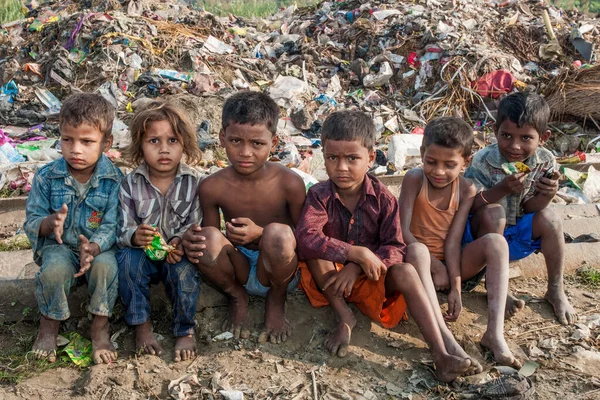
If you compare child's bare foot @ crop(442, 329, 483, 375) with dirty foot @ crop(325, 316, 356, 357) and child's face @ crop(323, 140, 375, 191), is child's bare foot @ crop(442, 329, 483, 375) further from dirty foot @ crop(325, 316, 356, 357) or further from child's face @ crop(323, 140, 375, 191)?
child's face @ crop(323, 140, 375, 191)

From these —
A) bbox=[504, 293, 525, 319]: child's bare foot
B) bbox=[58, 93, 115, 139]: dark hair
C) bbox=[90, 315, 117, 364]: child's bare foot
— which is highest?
bbox=[58, 93, 115, 139]: dark hair

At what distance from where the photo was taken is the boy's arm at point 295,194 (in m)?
2.91

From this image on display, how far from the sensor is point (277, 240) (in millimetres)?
2564

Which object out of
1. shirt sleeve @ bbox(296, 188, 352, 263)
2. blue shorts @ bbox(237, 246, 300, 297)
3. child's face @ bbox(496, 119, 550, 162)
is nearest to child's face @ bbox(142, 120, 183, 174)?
blue shorts @ bbox(237, 246, 300, 297)

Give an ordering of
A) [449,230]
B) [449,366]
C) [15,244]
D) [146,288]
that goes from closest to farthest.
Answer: [449,366], [146,288], [449,230], [15,244]

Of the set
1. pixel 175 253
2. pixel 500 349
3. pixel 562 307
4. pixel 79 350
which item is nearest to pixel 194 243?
pixel 175 253

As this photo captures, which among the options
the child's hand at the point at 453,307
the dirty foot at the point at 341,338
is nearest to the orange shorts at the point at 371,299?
the dirty foot at the point at 341,338

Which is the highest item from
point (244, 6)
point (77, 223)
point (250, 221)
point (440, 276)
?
point (244, 6)

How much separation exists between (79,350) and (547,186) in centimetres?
247

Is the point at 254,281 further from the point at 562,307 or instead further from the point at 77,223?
the point at 562,307

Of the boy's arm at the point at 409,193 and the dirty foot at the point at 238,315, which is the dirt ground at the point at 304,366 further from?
the boy's arm at the point at 409,193

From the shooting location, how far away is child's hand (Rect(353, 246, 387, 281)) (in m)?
2.56

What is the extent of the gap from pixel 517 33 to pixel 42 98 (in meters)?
7.25

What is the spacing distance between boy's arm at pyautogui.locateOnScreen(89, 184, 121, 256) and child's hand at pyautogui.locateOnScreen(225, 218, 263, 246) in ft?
1.83
